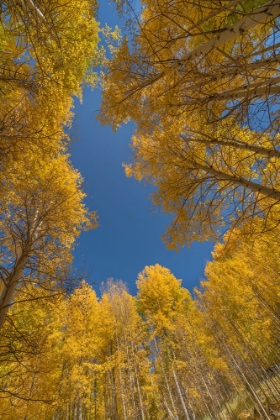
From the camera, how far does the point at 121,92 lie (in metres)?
4.29

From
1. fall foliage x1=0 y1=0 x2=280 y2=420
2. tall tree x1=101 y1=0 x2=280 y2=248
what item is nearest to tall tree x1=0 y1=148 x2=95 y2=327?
fall foliage x1=0 y1=0 x2=280 y2=420

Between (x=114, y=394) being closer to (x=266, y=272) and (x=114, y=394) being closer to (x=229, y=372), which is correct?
(x=229, y=372)

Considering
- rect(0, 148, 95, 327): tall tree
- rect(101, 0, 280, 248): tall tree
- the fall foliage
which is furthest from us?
rect(0, 148, 95, 327): tall tree

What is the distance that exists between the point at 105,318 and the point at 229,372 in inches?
313

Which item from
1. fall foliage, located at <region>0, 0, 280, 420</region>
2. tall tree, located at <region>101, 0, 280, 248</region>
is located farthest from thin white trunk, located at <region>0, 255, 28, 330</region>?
tall tree, located at <region>101, 0, 280, 248</region>

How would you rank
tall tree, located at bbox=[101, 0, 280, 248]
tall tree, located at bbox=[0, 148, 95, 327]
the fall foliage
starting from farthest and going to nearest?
tall tree, located at bbox=[0, 148, 95, 327], tall tree, located at bbox=[101, 0, 280, 248], the fall foliage

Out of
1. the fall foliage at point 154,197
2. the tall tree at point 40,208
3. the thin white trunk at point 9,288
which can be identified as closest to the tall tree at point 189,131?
the fall foliage at point 154,197

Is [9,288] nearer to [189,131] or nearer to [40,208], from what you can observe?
[40,208]

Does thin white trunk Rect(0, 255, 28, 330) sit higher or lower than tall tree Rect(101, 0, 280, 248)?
lower

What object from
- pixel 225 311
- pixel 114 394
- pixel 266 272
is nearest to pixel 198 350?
pixel 225 311

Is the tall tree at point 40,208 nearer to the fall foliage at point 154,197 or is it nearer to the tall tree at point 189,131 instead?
the fall foliage at point 154,197

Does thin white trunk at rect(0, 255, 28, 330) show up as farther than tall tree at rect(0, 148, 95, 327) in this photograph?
No

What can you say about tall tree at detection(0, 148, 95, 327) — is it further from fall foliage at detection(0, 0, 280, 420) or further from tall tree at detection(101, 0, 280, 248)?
tall tree at detection(101, 0, 280, 248)

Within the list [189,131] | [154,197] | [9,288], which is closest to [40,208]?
[9,288]
